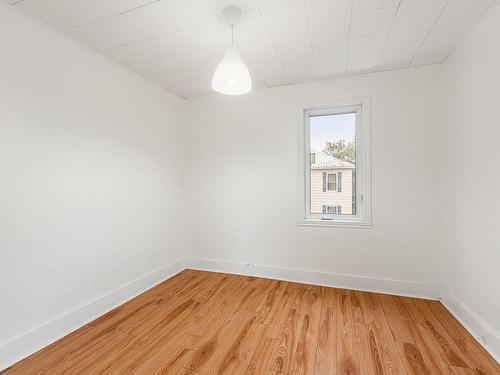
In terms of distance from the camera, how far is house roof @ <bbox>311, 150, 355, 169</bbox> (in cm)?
289

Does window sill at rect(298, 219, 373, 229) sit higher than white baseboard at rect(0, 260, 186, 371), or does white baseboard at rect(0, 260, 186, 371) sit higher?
window sill at rect(298, 219, 373, 229)

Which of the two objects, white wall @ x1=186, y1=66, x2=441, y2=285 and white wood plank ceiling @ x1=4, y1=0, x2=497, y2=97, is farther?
white wall @ x1=186, y1=66, x2=441, y2=285

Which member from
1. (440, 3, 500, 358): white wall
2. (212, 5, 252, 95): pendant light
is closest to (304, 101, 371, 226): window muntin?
(440, 3, 500, 358): white wall

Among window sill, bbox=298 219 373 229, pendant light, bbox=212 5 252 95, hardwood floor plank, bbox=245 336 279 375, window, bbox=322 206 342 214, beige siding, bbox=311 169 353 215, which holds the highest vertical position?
pendant light, bbox=212 5 252 95

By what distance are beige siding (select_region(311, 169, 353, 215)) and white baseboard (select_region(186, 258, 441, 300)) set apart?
78cm

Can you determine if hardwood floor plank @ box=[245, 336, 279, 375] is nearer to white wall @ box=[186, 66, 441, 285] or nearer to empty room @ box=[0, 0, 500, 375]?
empty room @ box=[0, 0, 500, 375]

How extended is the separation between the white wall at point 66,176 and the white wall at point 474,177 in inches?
125

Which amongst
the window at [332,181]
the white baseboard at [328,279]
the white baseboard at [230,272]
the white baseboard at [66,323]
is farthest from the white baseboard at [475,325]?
the white baseboard at [66,323]

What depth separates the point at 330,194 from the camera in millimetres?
2943

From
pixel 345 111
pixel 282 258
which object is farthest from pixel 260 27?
pixel 282 258

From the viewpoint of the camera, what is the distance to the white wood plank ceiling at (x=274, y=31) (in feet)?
5.42

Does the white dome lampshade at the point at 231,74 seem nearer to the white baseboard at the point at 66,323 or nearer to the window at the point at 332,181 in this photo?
the window at the point at 332,181

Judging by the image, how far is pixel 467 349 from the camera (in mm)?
1690

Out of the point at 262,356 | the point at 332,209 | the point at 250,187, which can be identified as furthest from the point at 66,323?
the point at 332,209
